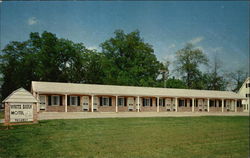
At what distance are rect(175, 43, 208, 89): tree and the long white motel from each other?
1714 cm

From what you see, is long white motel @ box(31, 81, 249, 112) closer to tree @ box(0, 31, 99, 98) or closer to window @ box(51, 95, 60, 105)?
window @ box(51, 95, 60, 105)

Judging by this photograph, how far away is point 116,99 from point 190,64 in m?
30.3

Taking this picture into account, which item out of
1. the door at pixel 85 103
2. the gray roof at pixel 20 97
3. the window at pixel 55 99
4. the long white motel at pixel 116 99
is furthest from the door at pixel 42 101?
the gray roof at pixel 20 97

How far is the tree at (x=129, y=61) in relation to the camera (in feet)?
140

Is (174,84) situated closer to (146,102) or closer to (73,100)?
(146,102)

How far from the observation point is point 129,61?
153 ft

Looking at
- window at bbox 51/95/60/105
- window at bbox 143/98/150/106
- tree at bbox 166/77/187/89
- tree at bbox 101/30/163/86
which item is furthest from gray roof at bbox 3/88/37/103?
tree at bbox 166/77/187/89

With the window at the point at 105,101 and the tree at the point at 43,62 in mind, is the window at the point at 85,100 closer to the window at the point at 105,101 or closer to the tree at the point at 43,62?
the window at the point at 105,101

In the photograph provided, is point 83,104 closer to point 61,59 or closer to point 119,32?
point 61,59

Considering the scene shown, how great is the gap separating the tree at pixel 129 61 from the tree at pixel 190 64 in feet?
22.6

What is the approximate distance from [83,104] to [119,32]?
28.7 m

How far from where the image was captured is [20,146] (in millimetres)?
7266

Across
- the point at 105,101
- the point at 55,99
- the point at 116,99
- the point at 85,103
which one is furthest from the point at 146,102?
the point at 55,99

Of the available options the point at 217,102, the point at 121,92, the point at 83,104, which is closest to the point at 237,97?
the point at 217,102
